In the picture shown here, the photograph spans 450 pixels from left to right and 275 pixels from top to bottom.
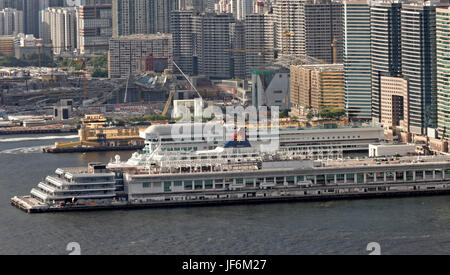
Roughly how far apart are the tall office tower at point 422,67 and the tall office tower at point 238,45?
77.0 feet

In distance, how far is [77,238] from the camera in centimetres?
2503

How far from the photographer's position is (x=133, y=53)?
68.8m

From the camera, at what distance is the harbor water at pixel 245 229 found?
78.1 ft

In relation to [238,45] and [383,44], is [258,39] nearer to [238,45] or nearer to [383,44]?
[238,45]

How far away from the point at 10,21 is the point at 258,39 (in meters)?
35.0

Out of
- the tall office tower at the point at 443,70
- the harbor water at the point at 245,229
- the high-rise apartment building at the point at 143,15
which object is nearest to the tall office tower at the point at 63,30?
the high-rise apartment building at the point at 143,15

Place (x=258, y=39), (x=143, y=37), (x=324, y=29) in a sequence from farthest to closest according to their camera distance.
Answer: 1. (x=143, y=37)
2. (x=258, y=39)
3. (x=324, y=29)

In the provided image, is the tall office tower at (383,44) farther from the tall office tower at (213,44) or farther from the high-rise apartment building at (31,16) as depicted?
the high-rise apartment building at (31,16)

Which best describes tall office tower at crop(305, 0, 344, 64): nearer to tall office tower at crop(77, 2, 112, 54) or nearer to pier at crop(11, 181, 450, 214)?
pier at crop(11, 181, 450, 214)

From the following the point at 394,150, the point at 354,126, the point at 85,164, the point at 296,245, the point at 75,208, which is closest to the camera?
the point at 296,245

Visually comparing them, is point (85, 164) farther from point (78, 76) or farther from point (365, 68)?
point (78, 76)

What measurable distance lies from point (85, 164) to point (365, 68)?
40.9 ft

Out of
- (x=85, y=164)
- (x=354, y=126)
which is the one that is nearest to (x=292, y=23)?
(x=354, y=126)

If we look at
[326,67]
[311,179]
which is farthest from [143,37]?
[311,179]
